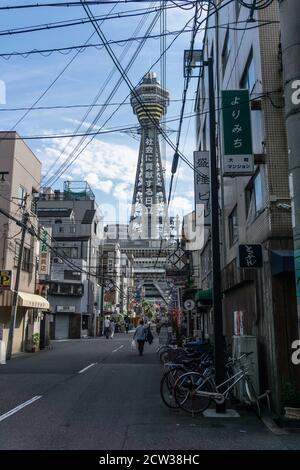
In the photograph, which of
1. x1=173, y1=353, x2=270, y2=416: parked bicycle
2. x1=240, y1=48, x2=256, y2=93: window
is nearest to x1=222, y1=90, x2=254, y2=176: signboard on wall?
x1=240, y1=48, x2=256, y2=93: window

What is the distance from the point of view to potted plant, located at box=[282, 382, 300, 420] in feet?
26.3

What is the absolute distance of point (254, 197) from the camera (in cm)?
1208

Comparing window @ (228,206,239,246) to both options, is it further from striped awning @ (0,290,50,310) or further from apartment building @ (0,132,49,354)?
striped awning @ (0,290,50,310)

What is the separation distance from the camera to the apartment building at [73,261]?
50.7 metres

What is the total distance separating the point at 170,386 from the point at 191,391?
77cm

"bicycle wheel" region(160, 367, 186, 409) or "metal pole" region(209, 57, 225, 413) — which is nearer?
"metal pole" region(209, 57, 225, 413)

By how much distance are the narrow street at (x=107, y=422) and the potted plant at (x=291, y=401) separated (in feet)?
1.58

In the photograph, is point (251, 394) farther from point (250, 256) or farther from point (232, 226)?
point (232, 226)

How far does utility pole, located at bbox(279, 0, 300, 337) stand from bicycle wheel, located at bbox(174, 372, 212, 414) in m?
4.06

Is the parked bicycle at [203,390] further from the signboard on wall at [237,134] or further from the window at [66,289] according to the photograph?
the window at [66,289]

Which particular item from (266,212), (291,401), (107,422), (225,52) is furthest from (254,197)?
(225,52)

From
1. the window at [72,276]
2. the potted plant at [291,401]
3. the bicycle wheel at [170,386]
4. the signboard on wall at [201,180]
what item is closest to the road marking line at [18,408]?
the bicycle wheel at [170,386]
